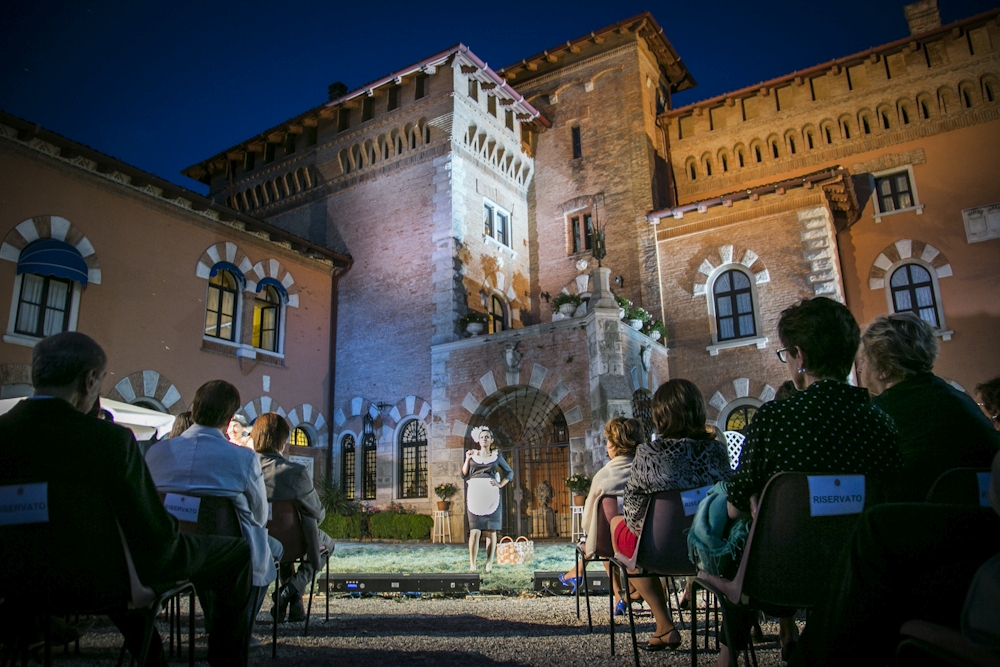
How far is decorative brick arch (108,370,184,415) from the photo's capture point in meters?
13.1

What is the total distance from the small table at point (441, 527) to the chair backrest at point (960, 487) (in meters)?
14.1

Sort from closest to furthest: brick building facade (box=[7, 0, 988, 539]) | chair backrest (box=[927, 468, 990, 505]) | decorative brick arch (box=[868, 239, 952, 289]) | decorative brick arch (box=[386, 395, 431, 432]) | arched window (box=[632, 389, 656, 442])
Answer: chair backrest (box=[927, 468, 990, 505])
arched window (box=[632, 389, 656, 442])
brick building facade (box=[7, 0, 988, 539])
decorative brick arch (box=[868, 239, 952, 289])
decorative brick arch (box=[386, 395, 431, 432])

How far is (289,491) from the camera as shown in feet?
16.6

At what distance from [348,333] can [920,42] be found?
16976mm

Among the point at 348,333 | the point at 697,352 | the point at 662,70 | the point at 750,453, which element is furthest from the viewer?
the point at 662,70

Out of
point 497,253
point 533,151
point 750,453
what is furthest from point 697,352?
point 750,453

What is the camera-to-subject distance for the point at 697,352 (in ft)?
57.1

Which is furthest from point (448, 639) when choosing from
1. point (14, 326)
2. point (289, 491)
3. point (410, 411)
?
point (410, 411)

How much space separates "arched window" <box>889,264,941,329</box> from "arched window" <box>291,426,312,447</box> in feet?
49.1

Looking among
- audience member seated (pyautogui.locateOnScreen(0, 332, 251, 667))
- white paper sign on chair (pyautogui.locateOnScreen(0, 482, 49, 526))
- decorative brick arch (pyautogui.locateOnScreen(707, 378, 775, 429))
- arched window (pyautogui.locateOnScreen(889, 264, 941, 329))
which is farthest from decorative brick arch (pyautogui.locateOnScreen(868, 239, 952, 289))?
white paper sign on chair (pyautogui.locateOnScreen(0, 482, 49, 526))

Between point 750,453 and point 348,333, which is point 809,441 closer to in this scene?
point 750,453

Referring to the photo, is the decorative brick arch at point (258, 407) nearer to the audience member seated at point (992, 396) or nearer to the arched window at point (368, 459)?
the arched window at point (368, 459)

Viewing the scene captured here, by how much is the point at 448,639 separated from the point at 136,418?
640cm

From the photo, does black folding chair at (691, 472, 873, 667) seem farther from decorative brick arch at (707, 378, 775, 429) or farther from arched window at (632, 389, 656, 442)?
Answer: decorative brick arch at (707, 378, 775, 429)
